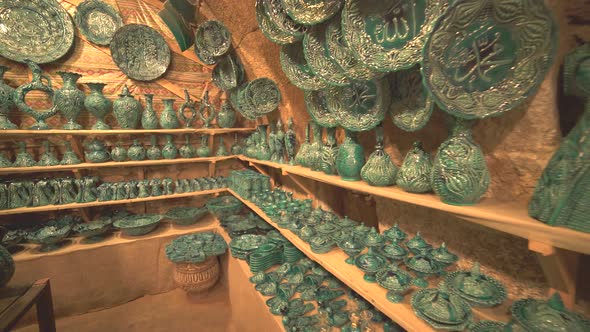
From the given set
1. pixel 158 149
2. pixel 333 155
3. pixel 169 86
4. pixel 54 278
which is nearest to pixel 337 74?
pixel 333 155

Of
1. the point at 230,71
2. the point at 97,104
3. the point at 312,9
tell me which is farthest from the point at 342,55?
the point at 97,104

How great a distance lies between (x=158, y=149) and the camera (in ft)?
8.12

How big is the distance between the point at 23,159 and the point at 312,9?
108 inches

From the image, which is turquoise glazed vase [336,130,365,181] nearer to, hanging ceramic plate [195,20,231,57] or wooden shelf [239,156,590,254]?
wooden shelf [239,156,590,254]

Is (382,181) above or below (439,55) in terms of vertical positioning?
below

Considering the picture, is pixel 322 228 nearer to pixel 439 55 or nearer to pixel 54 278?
pixel 439 55

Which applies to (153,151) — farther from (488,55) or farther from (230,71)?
(488,55)

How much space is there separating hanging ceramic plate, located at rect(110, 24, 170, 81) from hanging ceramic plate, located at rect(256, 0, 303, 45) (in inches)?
67.1

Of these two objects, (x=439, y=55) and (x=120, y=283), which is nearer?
(x=439, y=55)

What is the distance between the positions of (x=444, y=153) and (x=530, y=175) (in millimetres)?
294

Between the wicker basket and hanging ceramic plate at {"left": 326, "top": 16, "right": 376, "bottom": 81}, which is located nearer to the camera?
→ hanging ceramic plate at {"left": 326, "top": 16, "right": 376, "bottom": 81}

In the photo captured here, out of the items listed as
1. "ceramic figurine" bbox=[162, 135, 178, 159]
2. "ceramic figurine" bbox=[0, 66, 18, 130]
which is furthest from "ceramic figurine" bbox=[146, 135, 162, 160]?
"ceramic figurine" bbox=[0, 66, 18, 130]

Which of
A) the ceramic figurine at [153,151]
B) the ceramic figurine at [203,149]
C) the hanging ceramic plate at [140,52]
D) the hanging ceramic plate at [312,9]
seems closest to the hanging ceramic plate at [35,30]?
the hanging ceramic plate at [140,52]

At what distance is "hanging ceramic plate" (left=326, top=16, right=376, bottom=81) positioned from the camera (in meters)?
0.99
